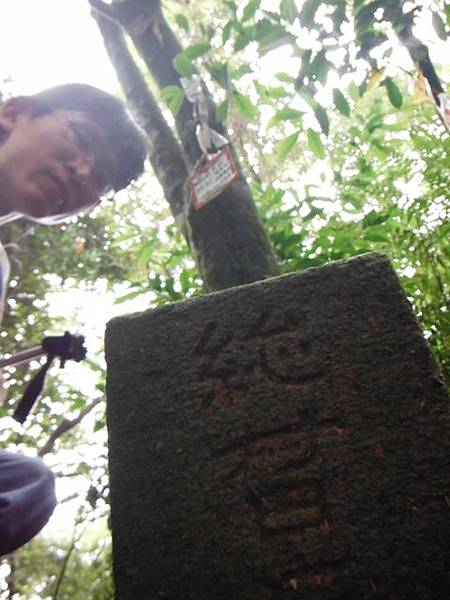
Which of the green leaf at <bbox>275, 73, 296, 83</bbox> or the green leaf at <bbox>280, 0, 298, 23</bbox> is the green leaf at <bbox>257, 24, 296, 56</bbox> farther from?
the green leaf at <bbox>275, 73, 296, 83</bbox>

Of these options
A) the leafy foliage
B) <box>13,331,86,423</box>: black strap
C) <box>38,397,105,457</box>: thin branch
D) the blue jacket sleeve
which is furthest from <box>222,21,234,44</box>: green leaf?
<box>38,397,105,457</box>: thin branch

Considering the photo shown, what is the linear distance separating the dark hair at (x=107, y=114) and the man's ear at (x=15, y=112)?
0.02 m

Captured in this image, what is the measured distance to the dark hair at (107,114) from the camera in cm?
164

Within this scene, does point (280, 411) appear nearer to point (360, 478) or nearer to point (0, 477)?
point (360, 478)

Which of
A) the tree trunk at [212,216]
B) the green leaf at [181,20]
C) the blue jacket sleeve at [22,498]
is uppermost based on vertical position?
the green leaf at [181,20]

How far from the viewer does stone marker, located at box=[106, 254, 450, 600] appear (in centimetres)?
102

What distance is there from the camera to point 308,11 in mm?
1563

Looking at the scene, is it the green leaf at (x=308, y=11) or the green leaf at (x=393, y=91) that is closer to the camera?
the green leaf at (x=308, y=11)

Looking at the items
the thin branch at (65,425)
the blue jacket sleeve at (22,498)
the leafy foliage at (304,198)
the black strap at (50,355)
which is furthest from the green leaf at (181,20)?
the thin branch at (65,425)

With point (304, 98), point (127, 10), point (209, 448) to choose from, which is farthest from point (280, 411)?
point (127, 10)

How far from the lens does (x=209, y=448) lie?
1174mm

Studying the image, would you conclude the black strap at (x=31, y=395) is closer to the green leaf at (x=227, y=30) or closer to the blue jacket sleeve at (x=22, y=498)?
the blue jacket sleeve at (x=22, y=498)

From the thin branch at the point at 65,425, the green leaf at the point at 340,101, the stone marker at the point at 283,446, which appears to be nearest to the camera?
the stone marker at the point at 283,446

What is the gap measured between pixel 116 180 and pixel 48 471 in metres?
1.10
